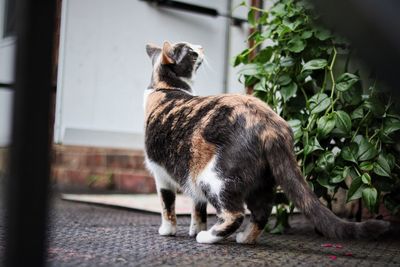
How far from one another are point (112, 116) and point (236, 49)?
1.40 metres

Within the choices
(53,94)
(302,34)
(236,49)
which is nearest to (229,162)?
(302,34)

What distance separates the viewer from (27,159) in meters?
0.50

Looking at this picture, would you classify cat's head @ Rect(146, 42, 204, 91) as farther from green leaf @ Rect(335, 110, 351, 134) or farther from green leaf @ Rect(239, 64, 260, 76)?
green leaf @ Rect(335, 110, 351, 134)

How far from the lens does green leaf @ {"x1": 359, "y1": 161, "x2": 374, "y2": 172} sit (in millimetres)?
2077

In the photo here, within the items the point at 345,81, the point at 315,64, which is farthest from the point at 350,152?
the point at 315,64

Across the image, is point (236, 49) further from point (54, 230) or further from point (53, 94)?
point (53, 94)

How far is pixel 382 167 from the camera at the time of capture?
Result: 2.06m

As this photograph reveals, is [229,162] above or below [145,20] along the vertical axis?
below

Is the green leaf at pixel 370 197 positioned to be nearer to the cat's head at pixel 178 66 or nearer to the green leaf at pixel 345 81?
the green leaf at pixel 345 81

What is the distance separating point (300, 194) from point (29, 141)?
1339 millimetres

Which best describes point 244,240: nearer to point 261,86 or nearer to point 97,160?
point 261,86

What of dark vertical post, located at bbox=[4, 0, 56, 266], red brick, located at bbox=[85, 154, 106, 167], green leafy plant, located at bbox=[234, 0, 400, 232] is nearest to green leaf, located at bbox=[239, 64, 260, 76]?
green leafy plant, located at bbox=[234, 0, 400, 232]

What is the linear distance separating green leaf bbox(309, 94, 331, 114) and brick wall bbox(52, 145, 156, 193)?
2374 millimetres

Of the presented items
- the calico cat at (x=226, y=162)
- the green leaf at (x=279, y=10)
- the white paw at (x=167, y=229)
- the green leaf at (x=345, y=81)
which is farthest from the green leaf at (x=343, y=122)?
the white paw at (x=167, y=229)
